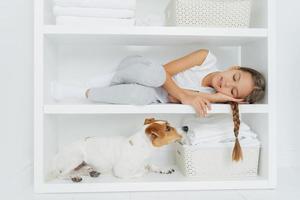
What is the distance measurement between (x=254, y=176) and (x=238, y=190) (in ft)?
0.41

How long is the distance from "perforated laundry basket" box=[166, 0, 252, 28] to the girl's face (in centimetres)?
18

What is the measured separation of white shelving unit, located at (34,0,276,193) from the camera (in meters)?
1.42

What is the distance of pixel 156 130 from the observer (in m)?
1.49

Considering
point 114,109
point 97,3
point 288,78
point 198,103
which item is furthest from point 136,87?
point 288,78

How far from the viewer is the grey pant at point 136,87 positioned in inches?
56.7

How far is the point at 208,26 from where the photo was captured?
153 centimetres

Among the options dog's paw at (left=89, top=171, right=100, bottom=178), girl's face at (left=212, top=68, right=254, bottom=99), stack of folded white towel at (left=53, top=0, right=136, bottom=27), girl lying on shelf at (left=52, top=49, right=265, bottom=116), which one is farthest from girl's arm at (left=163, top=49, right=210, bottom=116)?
dog's paw at (left=89, top=171, right=100, bottom=178)

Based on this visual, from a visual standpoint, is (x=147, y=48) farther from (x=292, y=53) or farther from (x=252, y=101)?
(x=292, y=53)

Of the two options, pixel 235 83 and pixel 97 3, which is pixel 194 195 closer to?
pixel 235 83

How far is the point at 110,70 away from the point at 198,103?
0.50 meters

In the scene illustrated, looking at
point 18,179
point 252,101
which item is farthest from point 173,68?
point 18,179

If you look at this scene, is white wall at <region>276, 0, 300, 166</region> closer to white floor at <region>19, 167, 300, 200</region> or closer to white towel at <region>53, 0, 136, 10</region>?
white floor at <region>19, 167, 300, 200</region>

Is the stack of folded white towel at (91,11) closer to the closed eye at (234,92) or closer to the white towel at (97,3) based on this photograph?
the white towel at (97,3)

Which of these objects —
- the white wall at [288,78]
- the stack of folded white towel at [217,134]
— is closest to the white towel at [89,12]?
the stack of folded white towel at [217,134]
